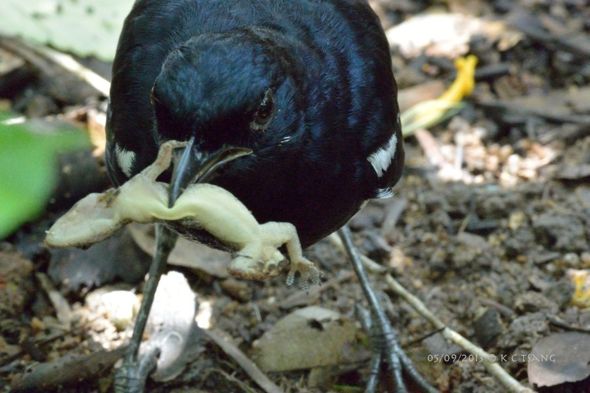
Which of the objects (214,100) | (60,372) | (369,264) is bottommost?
(369,264)

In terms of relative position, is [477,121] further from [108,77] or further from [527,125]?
[108,77]

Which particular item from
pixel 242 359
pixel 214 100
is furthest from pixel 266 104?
pixel 242 359

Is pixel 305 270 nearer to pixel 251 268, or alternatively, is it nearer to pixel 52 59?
pixel 251 268

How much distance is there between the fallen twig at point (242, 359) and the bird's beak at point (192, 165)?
1266 mm

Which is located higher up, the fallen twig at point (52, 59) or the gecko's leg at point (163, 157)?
the gecko's leg at point (163, 157)

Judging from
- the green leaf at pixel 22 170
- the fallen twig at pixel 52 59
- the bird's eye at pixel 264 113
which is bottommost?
the fallen twig at pixel 52 59

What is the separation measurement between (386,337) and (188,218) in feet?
5.12

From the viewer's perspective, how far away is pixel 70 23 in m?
5.67

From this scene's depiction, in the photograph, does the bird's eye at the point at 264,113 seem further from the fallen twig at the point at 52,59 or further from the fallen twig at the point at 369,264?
the fallen twig at the point at 52,59

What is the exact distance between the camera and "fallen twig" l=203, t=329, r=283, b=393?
4230mm

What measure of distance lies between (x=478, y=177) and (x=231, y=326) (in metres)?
1.78

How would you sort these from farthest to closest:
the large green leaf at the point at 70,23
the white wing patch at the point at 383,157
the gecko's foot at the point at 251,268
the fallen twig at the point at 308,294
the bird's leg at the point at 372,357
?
the large green leaf at the point at 70,23 → the fallen twig at the point at 308,294 → the bird's leg at the point at 372,357 → the white wing patch at the point at 383,157 → the gecko's foot at the point at 251,268

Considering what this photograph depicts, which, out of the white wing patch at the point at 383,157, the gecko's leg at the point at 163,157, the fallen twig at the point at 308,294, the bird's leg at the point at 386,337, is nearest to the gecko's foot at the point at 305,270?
the gecko's leg at the point at 163,157

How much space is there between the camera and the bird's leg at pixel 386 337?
4324mm
